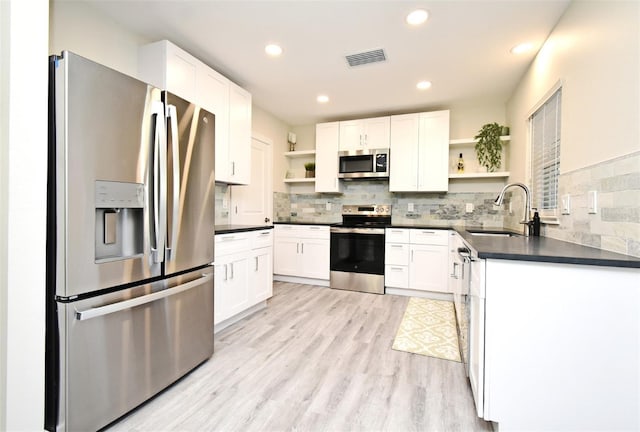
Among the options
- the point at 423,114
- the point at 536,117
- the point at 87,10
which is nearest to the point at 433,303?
the point at 536,117

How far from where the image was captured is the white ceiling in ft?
6.91

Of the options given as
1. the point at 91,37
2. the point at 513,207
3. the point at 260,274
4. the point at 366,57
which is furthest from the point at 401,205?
the point at 91,37

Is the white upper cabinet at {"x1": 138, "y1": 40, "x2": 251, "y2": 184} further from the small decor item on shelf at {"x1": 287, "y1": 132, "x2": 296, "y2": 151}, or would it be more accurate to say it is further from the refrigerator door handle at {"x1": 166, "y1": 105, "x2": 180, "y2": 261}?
the small decor item on shelf at {"x1": 287, "y1": 132, "x2": 296, "y2": 151}

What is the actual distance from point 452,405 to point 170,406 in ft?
5.08

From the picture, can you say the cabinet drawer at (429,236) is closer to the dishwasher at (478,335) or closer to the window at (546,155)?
the window at (546,155)

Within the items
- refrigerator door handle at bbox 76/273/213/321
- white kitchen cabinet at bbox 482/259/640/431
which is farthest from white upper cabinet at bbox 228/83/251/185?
white kitchen cabinet at bbox 482/259/640/431

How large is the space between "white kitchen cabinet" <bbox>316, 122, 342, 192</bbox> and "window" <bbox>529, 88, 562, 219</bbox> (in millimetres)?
2389

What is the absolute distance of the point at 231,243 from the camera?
264 centimetres

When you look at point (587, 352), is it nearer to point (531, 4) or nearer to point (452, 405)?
point (452, 405)

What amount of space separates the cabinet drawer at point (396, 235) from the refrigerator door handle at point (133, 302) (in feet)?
8.21

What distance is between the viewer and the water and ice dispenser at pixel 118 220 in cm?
140

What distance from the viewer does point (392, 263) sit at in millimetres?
3859

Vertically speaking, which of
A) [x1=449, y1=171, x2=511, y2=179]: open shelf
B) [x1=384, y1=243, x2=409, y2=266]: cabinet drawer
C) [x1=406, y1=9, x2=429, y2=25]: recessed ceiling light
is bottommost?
[x1=384, y1=243, x2=409, y2=266]: cabinet drawer

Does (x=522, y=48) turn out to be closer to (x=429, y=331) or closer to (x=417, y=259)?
(x=417, y=259)
